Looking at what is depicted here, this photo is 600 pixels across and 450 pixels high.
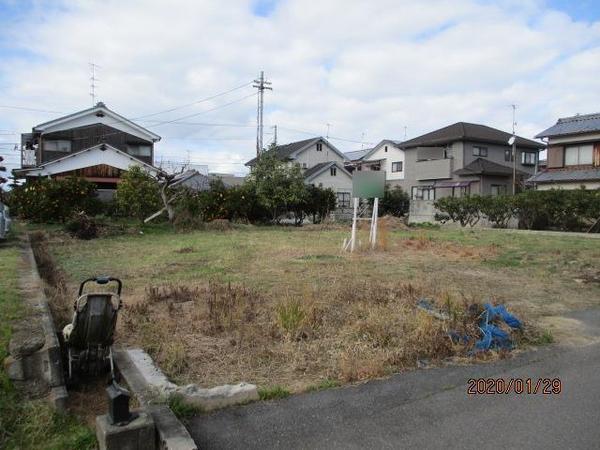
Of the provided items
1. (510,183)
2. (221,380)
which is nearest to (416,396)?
(221,380)

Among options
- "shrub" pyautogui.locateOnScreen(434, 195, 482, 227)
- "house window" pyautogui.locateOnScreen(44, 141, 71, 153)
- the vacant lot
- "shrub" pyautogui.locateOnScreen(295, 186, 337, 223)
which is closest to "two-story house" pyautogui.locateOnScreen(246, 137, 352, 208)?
"shrub" pyautogui.locateOnScreen(295, 186, 337, 223)

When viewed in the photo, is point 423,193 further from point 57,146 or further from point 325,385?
point 325,385

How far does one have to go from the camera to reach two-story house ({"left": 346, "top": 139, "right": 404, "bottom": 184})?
38438 mm

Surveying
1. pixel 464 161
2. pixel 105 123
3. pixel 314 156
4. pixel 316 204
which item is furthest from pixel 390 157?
pixel 105 123

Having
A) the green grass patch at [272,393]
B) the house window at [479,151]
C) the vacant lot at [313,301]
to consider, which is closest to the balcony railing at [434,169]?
the house window at [479,151]

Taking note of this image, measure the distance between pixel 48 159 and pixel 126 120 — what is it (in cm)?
638

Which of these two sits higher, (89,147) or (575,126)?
(575,126)

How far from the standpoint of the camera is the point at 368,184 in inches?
478

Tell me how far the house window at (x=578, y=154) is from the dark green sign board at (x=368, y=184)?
19476 mm

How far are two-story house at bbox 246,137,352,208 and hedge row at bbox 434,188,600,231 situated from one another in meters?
12.1

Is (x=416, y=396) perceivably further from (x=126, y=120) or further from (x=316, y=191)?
(x=126, y=120)

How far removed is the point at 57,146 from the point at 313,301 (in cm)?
3311

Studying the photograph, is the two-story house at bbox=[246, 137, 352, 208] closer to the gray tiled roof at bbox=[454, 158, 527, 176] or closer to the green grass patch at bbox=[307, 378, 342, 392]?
the gray tiled roof at bbox=[454, 158, 527, 176]

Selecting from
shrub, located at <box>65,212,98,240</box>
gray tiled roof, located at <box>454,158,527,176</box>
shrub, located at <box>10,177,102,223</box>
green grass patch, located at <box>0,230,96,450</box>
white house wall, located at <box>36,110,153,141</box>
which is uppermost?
white house wall, located at <box>36,110,153,141</box>
